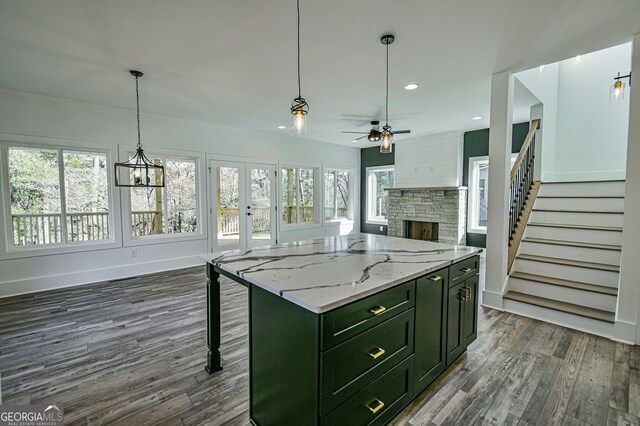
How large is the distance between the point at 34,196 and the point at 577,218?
7.44 metres

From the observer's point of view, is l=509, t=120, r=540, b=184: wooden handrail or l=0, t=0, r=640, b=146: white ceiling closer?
l=0, t=0, r=640, b=146: white ceiling

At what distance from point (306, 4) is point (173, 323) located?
3146mm

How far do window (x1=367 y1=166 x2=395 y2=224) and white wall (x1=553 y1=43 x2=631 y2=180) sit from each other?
12.6 feet

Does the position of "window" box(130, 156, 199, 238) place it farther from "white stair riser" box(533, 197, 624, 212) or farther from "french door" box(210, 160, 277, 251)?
"white stair riser" box(533, 197, 624, 212)

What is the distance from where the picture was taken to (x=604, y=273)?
3.13 m

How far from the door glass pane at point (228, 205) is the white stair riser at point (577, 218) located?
5118 mm

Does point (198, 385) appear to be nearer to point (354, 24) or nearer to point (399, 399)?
point (399, 399)

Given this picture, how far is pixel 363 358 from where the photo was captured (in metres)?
1.41

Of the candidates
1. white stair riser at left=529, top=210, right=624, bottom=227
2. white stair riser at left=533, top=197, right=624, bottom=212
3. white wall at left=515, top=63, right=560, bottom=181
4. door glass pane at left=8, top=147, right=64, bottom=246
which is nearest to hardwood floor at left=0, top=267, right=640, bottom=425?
door glass pane at left=8, top=147, right=64, bottom=246

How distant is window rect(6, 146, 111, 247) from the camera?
13.4ft

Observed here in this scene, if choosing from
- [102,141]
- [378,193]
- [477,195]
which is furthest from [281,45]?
[378,193]

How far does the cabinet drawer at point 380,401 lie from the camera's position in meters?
1.35

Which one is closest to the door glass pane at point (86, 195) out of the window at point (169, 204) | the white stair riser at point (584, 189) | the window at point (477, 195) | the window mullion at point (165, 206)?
the window at point (169, 204)

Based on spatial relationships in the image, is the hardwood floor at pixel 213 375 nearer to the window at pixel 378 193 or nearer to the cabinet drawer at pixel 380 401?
the cabinet drawer at pixel 380 401
